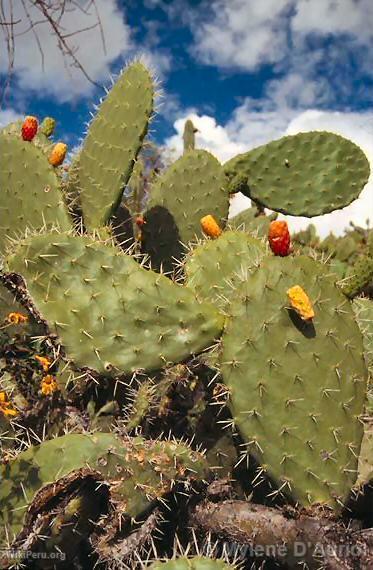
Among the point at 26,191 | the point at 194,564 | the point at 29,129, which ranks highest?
the point at 29,129

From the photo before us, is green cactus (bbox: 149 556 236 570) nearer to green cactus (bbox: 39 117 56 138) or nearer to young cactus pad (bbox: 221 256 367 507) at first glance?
young cactus pad (bbox: 221 256 367 507)

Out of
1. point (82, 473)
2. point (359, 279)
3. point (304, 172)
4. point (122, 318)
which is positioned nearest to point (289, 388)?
point (359, 279)

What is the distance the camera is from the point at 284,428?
1969mm

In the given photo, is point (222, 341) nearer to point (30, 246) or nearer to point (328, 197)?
point (30, 246)

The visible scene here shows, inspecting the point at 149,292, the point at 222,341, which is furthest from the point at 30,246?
the point at 222,341

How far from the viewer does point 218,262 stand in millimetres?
2607

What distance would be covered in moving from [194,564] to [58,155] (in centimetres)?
206

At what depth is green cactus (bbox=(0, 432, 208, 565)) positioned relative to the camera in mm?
1965

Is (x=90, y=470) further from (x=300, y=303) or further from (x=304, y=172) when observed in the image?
(x=304, y=172)

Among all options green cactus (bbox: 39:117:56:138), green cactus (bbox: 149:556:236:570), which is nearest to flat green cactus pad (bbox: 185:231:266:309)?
green cactus (bbox: 149:556:236:570)

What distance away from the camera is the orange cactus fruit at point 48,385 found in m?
2.46

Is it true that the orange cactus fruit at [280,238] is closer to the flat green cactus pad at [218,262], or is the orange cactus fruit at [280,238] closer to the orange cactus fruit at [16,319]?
the flat green cactus pad at [218,262]

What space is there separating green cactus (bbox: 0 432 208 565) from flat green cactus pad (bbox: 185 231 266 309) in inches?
28.5

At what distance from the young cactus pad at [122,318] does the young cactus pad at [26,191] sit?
2.91 feet
